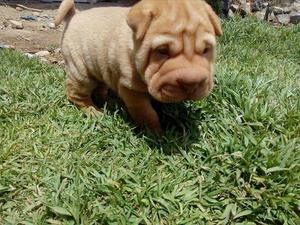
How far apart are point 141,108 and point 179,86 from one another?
0.67m

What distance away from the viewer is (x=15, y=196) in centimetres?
311

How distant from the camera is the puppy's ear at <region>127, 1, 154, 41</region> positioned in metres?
2.96

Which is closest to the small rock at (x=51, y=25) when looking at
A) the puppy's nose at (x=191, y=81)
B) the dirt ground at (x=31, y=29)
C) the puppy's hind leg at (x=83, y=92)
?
the dirt ground at (x=31, y=29)

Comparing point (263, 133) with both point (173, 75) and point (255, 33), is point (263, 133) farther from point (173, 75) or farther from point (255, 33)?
point (255, 33)

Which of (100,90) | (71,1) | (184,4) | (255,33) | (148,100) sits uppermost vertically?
(184,4)

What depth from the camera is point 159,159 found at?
132 inches

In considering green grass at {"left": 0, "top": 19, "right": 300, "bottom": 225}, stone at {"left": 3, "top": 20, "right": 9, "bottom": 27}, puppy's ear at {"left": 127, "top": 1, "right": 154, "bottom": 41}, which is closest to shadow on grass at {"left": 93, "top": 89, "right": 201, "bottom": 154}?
green grass at {"left": 0, "top": 19, "right": 300, "bottom": 225}

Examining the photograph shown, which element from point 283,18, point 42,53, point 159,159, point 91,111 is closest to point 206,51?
point 159,159

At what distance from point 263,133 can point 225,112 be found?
0.39 m

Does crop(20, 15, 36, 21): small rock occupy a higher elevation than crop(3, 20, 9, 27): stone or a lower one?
lower

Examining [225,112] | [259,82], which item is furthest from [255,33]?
[225,112]

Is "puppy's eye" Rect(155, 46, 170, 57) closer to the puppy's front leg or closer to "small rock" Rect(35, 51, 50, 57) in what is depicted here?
the puppy's front leg

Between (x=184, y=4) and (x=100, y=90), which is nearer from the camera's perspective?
(x=184, y=4)

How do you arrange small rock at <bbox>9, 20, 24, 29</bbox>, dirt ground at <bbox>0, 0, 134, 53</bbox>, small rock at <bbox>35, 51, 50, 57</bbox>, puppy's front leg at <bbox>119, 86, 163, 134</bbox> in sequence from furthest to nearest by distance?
1. small rock at <bbox>9, 20, 24, 29</bbox>
2. dirt ground at <bbox>0, 0, 134, 53</bbox>
3. small rock at <bbox>35, 51, 50, 57</bbox>
4. puppy's front leg at <bbox>119, 86, 163, 134</bbox>
